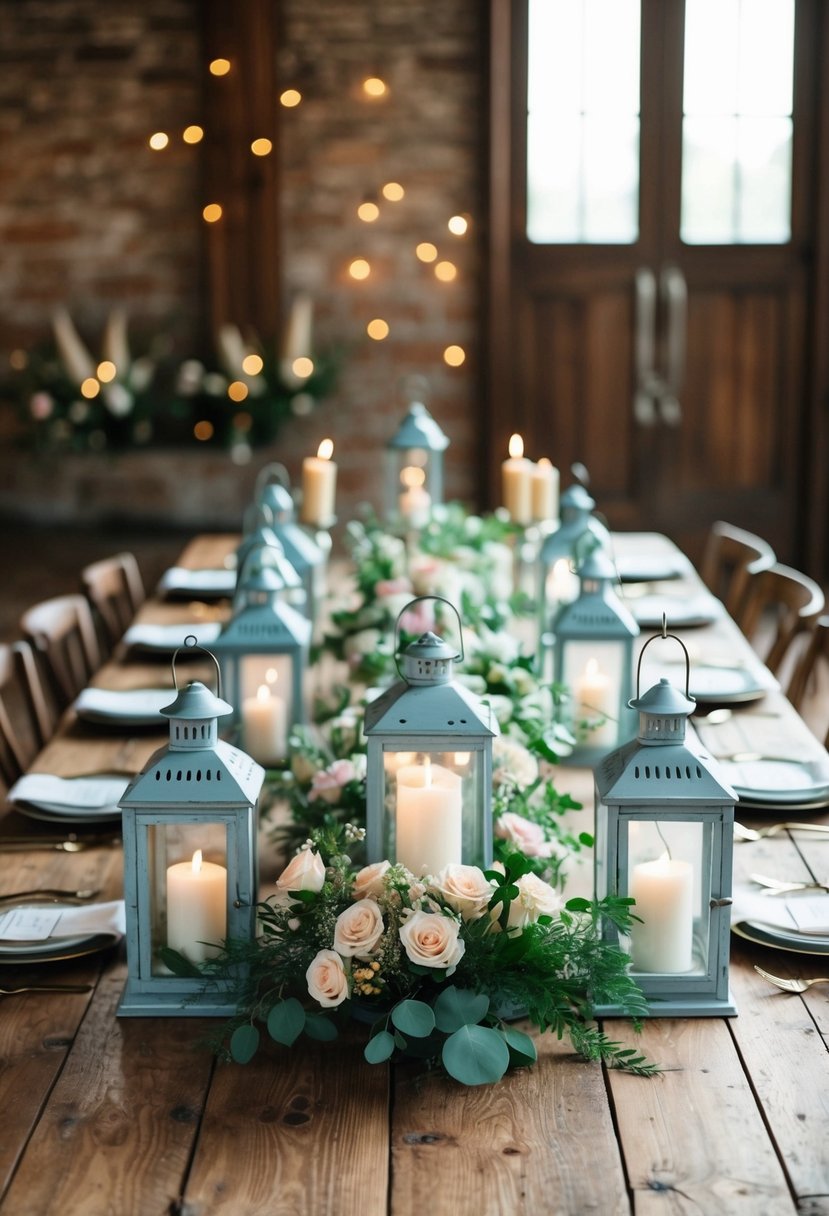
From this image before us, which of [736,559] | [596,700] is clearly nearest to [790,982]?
[596,700]

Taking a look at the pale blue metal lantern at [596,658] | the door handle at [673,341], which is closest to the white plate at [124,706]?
the pale blue metal lantern at [596,658]

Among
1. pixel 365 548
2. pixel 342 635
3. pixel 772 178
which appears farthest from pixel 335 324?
pixel 342 635

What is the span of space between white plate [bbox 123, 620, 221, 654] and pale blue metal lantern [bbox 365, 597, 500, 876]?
1.50 metres

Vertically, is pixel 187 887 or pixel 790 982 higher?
pixel 187 887


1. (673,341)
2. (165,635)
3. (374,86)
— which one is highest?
(374,86)

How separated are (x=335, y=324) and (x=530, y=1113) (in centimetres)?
524

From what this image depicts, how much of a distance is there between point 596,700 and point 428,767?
878 mm

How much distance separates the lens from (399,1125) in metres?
1.54

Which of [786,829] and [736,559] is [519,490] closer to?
[736,559]

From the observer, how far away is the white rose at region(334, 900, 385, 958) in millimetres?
1634

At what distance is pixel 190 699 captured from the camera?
1.75 metres

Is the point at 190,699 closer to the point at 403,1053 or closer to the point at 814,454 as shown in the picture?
the point at 403,1053

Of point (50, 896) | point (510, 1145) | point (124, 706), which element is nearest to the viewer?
point (510, 1145)

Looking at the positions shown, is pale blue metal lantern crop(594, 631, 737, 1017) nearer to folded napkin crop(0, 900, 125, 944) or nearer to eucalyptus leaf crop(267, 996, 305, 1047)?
eucalyptus leaf crop(267, 996, 305, 1047)
